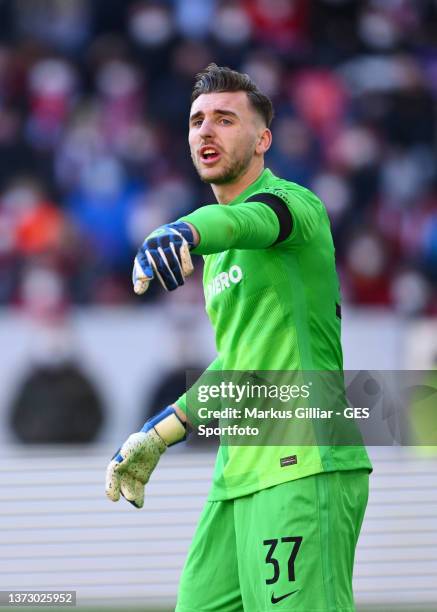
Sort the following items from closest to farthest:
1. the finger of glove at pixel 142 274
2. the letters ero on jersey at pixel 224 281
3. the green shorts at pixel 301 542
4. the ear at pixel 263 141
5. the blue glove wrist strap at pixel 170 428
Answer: the finger of glove at pixel 142 274
the green shorts at pixel 301 542
the letters ero on jersey at pixel 224 281
the ear at pixel 263 141
the blue glove wrist strap at pixel 170 428

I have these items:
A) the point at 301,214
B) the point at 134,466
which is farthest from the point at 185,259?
the point at 134,466

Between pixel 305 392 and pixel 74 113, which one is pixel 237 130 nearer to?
pixel 305 392

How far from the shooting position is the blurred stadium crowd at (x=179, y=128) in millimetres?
8961

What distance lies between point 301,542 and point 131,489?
80 centimetres

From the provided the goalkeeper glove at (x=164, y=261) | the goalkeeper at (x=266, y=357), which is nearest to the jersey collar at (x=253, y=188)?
the goalkeeper at (x=266, y=357)

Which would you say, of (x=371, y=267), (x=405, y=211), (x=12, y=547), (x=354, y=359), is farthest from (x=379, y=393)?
(x=405, y=211)

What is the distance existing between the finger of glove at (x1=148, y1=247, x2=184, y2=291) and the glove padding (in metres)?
1.30

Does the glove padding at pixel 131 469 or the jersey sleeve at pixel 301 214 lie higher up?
the jersey sleeve at pixel 301 214

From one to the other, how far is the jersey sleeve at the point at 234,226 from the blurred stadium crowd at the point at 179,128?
4.57 m

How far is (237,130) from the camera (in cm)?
425

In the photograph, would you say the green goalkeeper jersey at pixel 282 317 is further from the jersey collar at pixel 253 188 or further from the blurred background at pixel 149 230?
the blurred background at pixel 149 230

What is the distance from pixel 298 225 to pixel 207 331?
411cm

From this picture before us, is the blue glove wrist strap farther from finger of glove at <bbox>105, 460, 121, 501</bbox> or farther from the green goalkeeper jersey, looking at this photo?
the green goalkeeper jersey

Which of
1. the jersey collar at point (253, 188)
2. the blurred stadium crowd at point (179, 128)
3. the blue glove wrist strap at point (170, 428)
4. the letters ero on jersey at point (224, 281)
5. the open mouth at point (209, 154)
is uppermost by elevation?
the blurred stadium crowd at point (179, 128)
